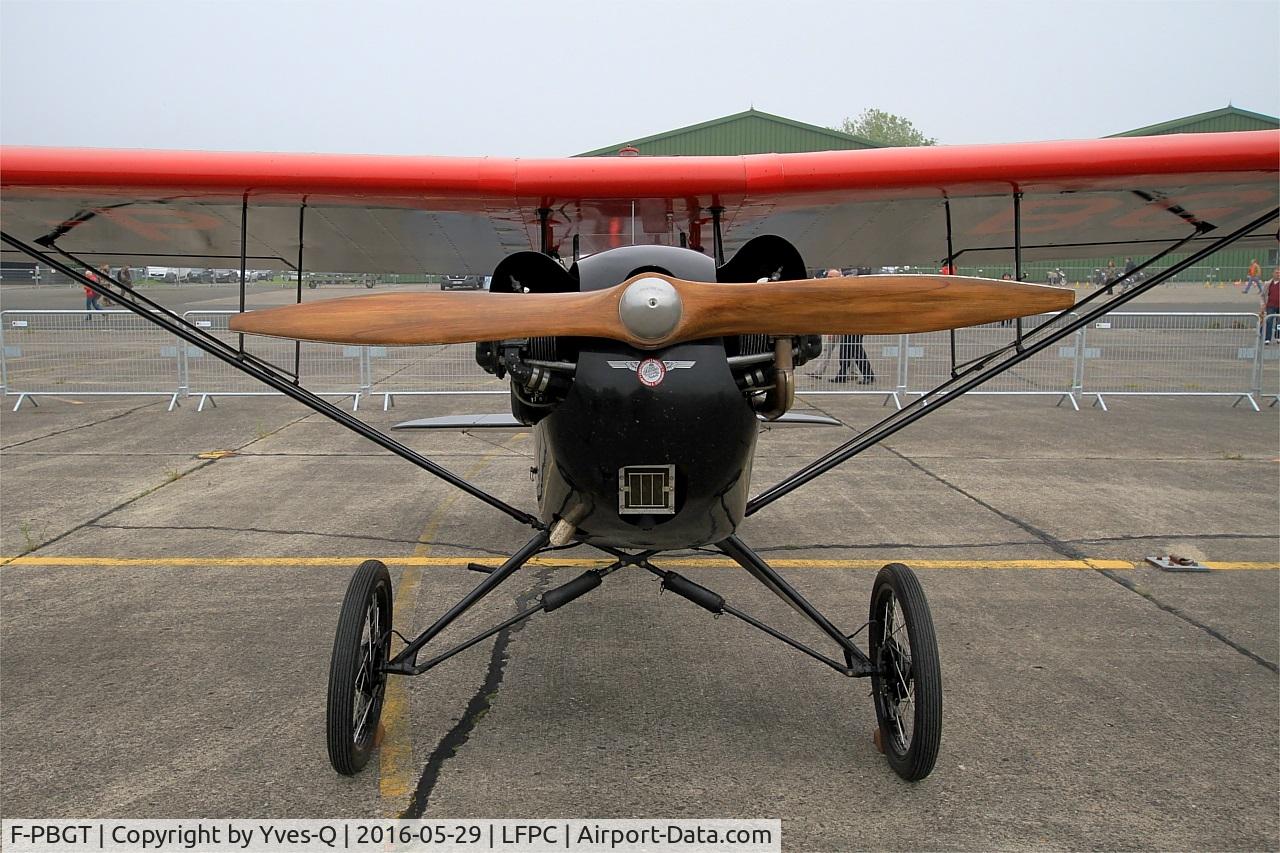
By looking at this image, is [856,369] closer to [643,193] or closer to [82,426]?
[643,193]

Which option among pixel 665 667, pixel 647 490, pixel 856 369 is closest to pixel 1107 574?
pixel 665 667

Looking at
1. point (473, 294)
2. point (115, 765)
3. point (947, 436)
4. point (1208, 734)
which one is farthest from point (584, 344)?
point (947, 436)

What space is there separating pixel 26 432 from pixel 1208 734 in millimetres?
10569

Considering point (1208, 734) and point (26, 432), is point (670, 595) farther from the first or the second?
point (26, 432)

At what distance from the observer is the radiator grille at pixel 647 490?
248 centimetres

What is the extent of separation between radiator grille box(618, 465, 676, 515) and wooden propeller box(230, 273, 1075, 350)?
382 millimetres

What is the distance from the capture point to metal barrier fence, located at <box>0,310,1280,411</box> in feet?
35.5

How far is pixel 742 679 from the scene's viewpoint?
11.3 feet

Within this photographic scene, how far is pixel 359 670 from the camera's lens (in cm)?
279

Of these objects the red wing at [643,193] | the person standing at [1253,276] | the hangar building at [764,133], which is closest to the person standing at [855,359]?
the red wing at [643,193]

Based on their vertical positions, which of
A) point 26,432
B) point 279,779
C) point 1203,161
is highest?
point 1203,161

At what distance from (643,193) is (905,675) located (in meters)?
2.00

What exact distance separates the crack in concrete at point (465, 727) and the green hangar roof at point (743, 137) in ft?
90.2

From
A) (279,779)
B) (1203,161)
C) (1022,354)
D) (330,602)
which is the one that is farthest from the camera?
(330,602)
